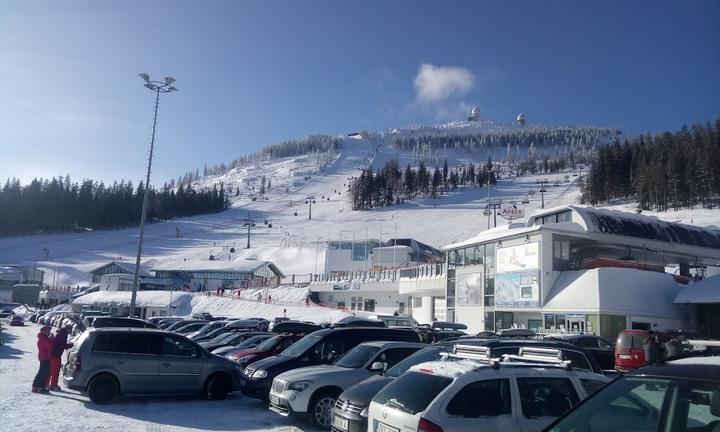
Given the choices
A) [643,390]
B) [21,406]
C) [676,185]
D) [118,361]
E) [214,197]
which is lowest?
[21,406]

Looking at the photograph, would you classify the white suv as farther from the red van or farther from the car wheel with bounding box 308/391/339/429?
the red van

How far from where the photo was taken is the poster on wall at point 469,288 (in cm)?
3691

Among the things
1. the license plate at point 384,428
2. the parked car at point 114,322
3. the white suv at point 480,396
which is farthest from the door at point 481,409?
the parked car at point 114,322

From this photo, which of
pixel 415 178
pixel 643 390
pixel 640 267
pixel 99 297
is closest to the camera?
pixel 643 390

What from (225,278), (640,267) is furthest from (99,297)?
(640,267)

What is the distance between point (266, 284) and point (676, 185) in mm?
61976

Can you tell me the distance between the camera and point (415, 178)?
498 ft

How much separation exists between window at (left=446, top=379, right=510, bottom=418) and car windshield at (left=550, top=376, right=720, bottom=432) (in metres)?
2.31

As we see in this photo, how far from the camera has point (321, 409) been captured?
33.7ft

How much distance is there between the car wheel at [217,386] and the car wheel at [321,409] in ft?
12.6

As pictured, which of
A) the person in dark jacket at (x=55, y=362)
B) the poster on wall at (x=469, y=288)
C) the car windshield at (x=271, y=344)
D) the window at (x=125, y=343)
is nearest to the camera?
the window at (x=125, y=343)

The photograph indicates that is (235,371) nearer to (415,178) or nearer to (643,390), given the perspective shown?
(643,390)

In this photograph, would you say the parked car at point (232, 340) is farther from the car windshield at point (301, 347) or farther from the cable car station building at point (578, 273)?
the cable car station building at point (578, 273)

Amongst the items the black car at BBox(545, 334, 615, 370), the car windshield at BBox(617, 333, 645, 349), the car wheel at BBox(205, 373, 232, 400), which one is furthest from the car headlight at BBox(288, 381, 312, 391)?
the car windshield at BBox(617, 333, 645, 349)
